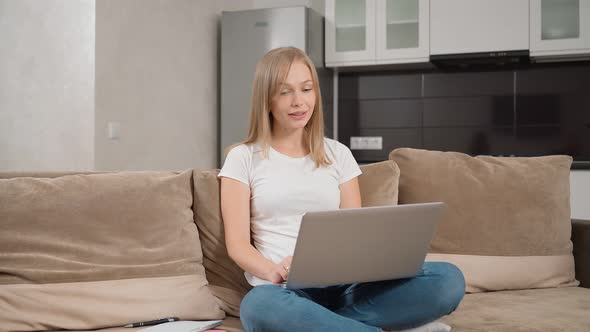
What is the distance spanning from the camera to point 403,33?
4.51 metres

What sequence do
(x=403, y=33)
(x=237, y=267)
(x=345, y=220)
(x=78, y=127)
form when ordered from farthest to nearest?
(x=403, y=33)
(x=78, y=127)
(x=237, y=267)
(x=345, y=220)

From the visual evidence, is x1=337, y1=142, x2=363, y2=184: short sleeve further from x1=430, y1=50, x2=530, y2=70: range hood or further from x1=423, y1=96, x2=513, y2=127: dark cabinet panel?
x1=423, y1=96, x2=513, y2=127: dark cabinet panel

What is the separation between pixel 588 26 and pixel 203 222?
10.3ft

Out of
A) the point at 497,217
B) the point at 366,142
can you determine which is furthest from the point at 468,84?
the point at 497,217

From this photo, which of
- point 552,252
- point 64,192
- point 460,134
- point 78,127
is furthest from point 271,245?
point 460,134

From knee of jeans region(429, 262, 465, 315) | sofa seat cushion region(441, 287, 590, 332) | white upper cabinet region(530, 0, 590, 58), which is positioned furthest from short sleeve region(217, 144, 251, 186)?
white upper cabinet region(530, 0, 590, 58)

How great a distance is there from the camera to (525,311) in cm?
186

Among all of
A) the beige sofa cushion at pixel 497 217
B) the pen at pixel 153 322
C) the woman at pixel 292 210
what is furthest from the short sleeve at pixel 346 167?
the pen at pixel 153 322

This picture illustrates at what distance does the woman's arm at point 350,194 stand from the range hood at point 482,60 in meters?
2.59

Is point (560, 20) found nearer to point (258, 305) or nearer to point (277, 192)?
point (277, 192)

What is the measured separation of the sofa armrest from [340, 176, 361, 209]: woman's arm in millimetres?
826

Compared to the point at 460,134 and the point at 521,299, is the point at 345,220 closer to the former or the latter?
the point at 521,299

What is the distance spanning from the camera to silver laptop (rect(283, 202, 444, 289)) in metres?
1.47

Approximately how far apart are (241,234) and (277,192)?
0.16 meters
